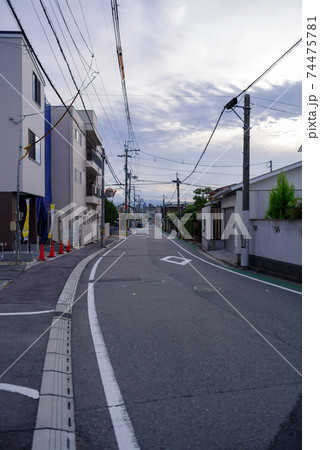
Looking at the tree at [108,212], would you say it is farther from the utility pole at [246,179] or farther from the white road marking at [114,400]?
the white road marking at [114,400]

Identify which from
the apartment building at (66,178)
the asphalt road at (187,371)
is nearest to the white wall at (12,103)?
the apartment building at (66,178)

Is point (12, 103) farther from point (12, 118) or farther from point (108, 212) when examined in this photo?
point (108, 212)

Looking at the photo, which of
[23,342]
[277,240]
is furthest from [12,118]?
[23,342]

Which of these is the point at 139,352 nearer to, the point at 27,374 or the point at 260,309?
the point at 27,374

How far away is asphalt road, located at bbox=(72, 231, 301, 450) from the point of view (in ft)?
10.5

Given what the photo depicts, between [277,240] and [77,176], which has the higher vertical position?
[77,176]

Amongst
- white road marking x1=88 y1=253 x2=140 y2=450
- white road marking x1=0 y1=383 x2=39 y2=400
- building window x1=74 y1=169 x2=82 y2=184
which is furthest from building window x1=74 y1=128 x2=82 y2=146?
white road marking x1=0 y1=383 x2=39 y2=400

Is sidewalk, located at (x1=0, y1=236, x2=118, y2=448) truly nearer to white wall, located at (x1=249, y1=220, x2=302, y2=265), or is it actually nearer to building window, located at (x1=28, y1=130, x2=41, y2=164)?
white wall, located at (x1=249, y1=220, x2=302, y2=265)

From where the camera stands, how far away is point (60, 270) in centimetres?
1370

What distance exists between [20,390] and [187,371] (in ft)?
6.22

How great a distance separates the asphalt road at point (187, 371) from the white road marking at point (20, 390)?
0.43 metres

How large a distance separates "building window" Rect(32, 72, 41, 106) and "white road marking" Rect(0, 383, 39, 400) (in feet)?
59.3

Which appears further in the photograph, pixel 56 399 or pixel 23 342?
pixel 23 342

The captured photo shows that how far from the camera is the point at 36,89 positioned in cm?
2009
